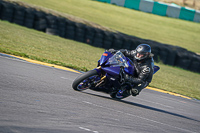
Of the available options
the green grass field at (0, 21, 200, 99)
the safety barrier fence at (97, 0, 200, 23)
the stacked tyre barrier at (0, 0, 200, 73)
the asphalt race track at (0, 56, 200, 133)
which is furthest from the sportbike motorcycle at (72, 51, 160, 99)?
the safety barrier fence at (97, 0, 200, 23)

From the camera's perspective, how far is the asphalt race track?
4.53 m

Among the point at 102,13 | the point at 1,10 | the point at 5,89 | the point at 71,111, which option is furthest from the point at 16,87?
the point at 102,13

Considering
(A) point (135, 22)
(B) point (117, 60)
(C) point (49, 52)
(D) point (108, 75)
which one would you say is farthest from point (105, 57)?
(A) point (135, 22)

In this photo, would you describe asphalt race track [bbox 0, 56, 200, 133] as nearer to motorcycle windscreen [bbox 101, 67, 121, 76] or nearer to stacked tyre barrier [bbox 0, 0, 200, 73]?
motorcycle windscreen [bbox 101, 67, 121, 76]

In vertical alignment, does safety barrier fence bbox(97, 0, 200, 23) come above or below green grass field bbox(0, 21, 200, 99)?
above

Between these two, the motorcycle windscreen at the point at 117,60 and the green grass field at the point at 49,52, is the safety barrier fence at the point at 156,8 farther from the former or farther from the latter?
the motorcycle windscreen at the point at 117,60

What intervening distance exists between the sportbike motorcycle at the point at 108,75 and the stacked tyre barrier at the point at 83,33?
39.2ft

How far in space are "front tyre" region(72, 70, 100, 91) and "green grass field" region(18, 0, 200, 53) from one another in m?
21.3

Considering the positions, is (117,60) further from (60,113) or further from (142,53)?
(60,113)

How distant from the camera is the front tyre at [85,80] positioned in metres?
7.28

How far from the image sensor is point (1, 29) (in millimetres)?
15148

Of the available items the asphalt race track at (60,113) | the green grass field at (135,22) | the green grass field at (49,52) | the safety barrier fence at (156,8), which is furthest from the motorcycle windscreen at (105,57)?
the safety barrier fence at (156,8)

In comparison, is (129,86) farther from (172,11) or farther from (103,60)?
(172,11)

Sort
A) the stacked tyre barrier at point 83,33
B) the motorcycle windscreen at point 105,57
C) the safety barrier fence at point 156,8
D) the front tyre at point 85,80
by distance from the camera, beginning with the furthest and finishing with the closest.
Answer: the safety barrier fence at point 156,8
the stacked tyre barrier at point 83,33
the motorcycle windscreen at point 105,57
the front tyre at point 85,80
